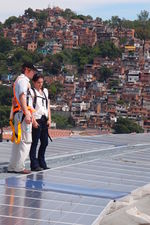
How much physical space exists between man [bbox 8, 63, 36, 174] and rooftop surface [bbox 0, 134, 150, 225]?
0.45 feet

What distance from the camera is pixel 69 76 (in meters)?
103

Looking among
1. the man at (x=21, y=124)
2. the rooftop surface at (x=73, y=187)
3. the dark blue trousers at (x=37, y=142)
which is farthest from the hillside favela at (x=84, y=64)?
the man at (x=21, y=124)

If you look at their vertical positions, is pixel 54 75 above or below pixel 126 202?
above

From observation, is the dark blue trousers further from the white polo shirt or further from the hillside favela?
the hillside favela

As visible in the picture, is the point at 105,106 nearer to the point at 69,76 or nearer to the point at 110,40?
the point at 69,76

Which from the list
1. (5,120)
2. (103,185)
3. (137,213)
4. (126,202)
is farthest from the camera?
(5,120)

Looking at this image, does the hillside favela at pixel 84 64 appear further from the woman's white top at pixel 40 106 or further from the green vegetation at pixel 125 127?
the woman's white top at pixel 40 106

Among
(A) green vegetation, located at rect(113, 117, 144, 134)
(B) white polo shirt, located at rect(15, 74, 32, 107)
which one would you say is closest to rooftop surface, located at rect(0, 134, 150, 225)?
(B) white polo shirt, located at rect(15, 74, 32, 107)

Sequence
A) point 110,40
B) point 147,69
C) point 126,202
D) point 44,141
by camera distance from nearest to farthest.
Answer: point 126,202
point 44,141
point 147,69
point 110,40

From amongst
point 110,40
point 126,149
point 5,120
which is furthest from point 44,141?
point 110,40

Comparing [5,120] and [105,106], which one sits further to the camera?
[105,106]

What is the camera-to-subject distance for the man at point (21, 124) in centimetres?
782

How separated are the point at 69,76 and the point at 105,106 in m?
16.1

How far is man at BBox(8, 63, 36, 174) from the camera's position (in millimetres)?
7824
